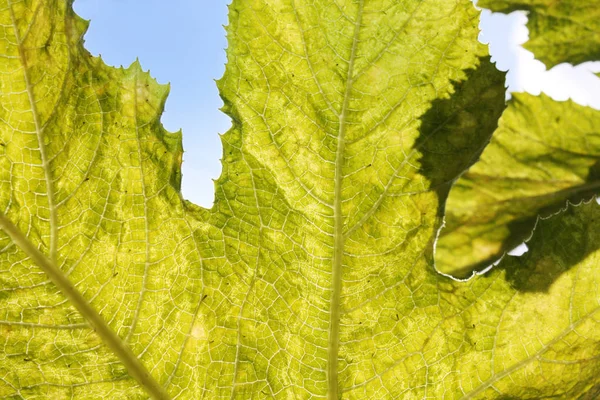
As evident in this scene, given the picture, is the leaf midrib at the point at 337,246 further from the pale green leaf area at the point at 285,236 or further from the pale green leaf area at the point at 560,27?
the pale green leaf area at the point at 560,27

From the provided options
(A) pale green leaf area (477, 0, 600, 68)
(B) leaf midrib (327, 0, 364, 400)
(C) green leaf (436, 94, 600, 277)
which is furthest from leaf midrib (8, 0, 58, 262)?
(A) pale green leaf area (477, 0, 600, 68)

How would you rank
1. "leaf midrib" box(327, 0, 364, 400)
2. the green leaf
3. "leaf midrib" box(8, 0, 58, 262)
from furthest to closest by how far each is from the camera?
the green leaf, "leaf midrib" box(327, 0, 364, 400), "leaf midrib" box(8, 0, 58, 262)

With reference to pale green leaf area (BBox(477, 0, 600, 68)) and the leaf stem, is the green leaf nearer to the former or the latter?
pale green leaf area (BBox(477, 0, 600, 68))

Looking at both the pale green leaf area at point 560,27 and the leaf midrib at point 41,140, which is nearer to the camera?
the leaf midrib at point 41,140

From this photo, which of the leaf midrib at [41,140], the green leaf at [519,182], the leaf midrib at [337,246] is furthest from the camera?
the green leaf at [519,182]

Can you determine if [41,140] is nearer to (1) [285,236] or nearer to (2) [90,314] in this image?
(2) [90,314]

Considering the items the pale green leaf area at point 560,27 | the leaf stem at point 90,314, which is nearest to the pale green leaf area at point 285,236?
the leaf stem at point 90,314
